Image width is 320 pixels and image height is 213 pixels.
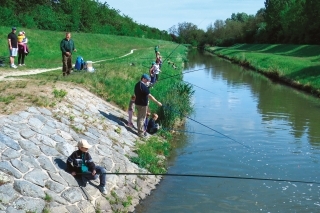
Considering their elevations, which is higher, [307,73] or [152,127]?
[307,73]

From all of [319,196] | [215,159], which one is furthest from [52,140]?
[319,196]

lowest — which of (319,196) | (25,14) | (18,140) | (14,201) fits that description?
(319,196)

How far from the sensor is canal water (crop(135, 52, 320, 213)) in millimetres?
11836

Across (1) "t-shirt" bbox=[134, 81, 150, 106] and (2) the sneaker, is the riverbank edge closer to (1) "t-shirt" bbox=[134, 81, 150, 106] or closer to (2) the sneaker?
(1) "t-shirt" bbox=[134, 81, 150, 106]

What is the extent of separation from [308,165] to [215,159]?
3.19 metres

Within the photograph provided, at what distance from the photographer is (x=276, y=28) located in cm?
9294

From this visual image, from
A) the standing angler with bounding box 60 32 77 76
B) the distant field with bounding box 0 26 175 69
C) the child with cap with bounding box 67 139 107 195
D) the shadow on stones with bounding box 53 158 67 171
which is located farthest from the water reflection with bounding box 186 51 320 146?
the distant field with bounding box 0 26 175 69

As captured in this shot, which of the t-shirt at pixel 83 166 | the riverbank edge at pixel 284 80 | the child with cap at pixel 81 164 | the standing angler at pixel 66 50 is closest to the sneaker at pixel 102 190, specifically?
the child with cap at pixel 81 164

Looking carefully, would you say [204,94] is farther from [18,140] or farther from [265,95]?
[18,140]

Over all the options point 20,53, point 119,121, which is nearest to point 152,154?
point 119,121

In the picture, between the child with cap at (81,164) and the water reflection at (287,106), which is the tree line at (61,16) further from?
the child with cap at (81,164)

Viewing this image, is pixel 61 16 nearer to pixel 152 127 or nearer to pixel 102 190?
pixel 152 127

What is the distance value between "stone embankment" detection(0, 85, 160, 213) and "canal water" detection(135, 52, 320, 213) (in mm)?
916

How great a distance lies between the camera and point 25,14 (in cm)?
5016
